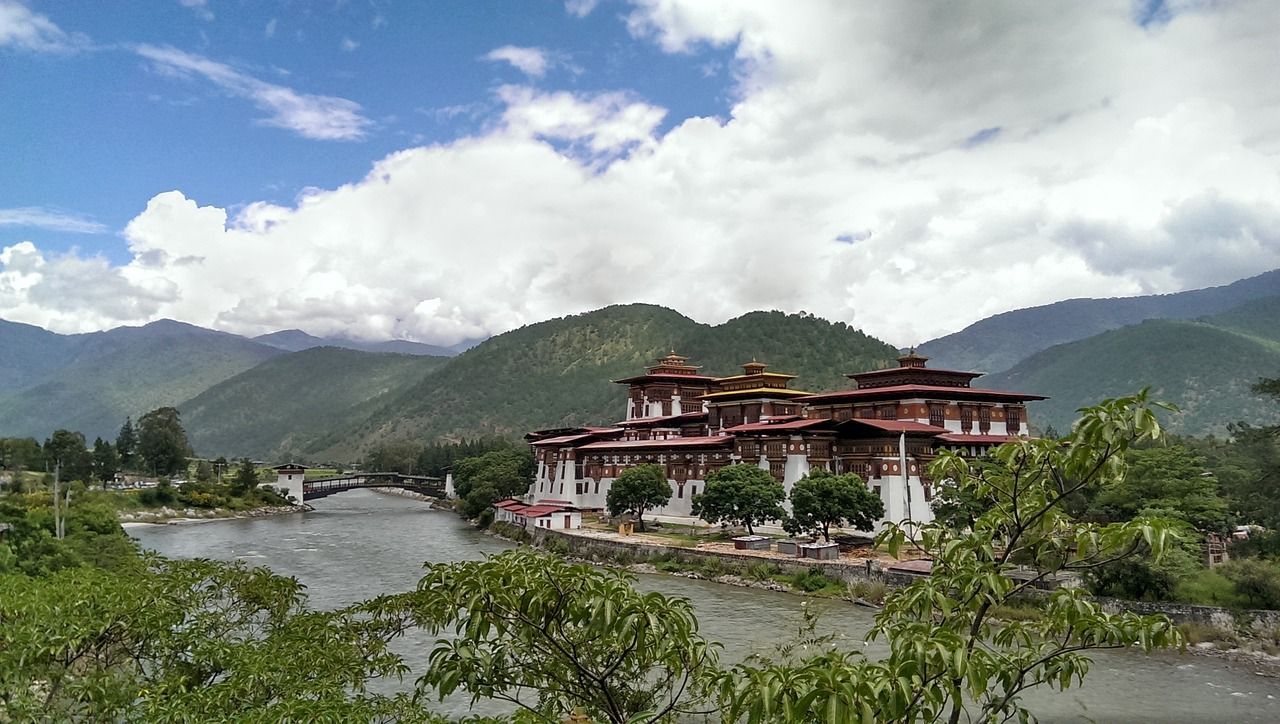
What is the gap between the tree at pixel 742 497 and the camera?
45625 millimetres

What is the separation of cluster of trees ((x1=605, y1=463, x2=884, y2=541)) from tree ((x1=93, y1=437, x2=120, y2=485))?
68185 mm

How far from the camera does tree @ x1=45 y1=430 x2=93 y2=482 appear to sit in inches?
3233

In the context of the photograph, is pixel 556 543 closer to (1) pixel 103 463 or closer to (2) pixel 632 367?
(1) pixel 103 463

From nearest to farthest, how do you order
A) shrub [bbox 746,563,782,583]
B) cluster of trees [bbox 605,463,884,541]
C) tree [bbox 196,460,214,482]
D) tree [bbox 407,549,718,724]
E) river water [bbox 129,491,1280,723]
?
tree [bbox 407,549,718,724] < river water [bbox 129,491,1280,723] < shrub [bbox 746,563,782,583] < cluster of trees [bbox 605,463,884,541] < tree [bbox 196,460,214,482]

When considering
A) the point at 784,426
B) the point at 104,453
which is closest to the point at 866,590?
the point at 784,426

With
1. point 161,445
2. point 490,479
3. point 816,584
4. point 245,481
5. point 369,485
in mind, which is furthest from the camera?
point 369,485

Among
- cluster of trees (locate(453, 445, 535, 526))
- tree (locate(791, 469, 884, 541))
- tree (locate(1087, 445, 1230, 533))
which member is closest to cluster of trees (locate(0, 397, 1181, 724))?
tree (locate(1087, 445, 1230, 533))

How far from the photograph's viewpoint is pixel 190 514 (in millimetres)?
78000

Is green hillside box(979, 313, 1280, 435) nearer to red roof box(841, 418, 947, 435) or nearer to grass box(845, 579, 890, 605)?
red roof box(841, 418, 947, 435)

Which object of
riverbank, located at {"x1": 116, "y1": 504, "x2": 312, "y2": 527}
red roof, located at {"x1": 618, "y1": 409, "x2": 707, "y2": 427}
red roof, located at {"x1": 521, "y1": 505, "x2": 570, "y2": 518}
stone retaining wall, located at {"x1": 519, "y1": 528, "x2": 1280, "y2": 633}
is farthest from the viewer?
riverbank, located at {"x1": 116, "y1": 504, "x2": 312, "y2": 527}

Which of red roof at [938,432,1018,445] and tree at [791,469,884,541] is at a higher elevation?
red roof at [938,432,1018,445]

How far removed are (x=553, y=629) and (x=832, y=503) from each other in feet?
126

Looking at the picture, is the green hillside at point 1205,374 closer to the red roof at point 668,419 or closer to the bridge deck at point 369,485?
the red roof at point 668,419

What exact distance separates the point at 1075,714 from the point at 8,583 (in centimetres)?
2365
